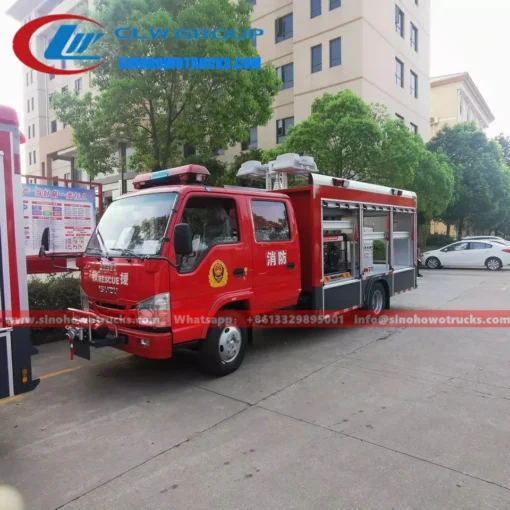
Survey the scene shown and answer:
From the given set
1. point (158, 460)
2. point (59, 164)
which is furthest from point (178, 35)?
point (59, 164)

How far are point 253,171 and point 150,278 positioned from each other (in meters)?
3.67

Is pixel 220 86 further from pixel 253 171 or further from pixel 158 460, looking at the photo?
pixel 158 460

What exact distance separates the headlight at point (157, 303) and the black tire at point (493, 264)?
58.9ft

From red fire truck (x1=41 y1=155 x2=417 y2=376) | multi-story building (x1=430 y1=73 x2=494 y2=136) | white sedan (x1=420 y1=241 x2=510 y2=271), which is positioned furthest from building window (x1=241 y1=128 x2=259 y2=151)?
multi-story building (x1=430 y1=73 x2=494 y2=136)

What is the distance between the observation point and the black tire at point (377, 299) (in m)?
8.09

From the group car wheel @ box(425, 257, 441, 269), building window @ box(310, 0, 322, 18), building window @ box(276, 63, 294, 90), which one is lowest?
car wheel @ box(425, 257, 441, 269)

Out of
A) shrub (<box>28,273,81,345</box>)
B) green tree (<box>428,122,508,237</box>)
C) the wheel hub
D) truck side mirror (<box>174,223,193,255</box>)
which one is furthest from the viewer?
green tree (<box>428,122,508,237</box>)

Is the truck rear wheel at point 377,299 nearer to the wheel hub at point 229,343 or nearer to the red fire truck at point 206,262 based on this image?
the red fire truck at point 206,262

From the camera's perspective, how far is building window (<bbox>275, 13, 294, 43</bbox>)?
25.5m

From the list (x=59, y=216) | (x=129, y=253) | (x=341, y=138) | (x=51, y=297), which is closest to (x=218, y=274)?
(x=129, y=253)

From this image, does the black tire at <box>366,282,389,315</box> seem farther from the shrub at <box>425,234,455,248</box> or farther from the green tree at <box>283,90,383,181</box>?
the shrub at <box>425,234,455,248</box>

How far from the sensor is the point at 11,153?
3.49 meters

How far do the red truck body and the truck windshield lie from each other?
0.02m

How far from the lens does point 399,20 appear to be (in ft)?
84.8
